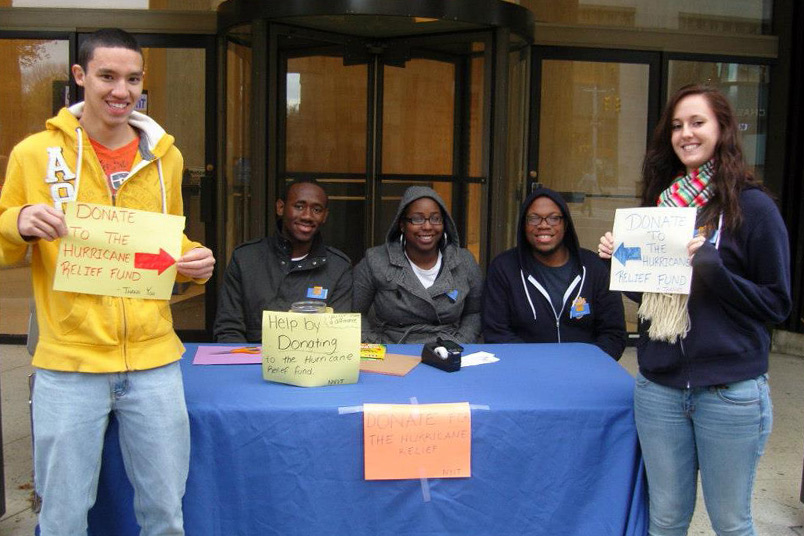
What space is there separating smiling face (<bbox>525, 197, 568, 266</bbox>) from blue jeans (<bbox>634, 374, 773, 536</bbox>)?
1.29 m

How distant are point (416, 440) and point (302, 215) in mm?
1523

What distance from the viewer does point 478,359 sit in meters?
3.07

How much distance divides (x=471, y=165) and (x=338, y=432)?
11.8 ft

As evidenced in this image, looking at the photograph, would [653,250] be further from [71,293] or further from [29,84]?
[29,84]

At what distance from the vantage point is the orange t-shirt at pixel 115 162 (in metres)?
2.20

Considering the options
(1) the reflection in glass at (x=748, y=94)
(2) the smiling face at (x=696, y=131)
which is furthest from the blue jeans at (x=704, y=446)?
(1) the reflection in glass at (x=748, y=94)

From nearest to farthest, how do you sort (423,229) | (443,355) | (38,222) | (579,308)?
(38,222) → (443,355) → (579,308) → (423,229)

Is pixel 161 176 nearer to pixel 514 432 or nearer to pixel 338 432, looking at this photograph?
pixel 338 432

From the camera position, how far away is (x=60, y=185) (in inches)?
83.4

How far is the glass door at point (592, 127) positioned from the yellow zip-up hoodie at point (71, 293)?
172 inches

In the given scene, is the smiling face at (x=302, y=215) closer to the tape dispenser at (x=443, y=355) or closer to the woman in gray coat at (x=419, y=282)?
the woman in gray coat at (x=419, y=282)

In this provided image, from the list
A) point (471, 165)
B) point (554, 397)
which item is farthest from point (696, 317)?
point (471, 165)

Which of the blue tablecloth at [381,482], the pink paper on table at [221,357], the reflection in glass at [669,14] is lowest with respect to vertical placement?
the blue tablecloth at [381,482]

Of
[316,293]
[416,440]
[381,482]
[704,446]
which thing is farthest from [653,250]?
[316,293]
